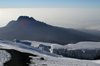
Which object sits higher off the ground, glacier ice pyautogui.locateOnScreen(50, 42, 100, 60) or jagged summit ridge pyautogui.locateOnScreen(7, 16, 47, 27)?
jagged summit ridge pyautogui.locateOnScreen(7, 16, 47, 27)

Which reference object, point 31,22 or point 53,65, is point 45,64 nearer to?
point 53,65

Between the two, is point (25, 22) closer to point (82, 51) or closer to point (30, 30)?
point (30, 30)

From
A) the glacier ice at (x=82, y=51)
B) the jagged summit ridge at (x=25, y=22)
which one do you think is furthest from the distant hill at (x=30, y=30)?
the glacier ice at (x=82, y=51)

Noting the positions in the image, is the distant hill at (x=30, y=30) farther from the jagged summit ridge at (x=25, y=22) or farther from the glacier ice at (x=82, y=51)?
the glacier ice at (x=82, y=51)

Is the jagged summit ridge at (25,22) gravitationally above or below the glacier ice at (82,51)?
above

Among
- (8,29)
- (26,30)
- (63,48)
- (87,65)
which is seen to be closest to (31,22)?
(26,30)

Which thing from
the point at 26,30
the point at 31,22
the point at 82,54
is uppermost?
the point at 31,22

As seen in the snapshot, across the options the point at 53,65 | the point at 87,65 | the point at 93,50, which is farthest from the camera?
the point at 93,50

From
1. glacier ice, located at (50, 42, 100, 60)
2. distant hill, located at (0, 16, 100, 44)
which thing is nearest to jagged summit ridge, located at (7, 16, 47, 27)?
distant hill, located at (0, 16, 100, 44)

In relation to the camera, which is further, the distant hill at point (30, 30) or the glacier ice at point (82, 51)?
the distant hill at point (30, 30)

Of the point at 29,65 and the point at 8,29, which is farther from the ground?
the point at 8,29

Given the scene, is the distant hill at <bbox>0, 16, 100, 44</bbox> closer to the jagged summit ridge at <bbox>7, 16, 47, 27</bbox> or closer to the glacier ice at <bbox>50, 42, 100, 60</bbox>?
the jagged summit ridge at <bbox>7, 16, 47, 27</bbox>
